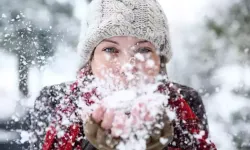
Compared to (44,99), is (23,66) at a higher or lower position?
higher

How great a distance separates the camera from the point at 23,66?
346cm

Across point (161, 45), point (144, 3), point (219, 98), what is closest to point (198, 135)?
point (161, 45)

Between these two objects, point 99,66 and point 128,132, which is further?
point 99,66

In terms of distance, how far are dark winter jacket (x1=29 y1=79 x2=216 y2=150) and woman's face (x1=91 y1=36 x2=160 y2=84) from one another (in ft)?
0.35

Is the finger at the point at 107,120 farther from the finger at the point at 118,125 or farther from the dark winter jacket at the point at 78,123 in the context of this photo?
the dark winter jacket at the point at 78,123

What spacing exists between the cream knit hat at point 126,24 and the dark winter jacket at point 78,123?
150 millimetres

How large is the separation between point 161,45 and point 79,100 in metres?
0.37

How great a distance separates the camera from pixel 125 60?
1.52 m

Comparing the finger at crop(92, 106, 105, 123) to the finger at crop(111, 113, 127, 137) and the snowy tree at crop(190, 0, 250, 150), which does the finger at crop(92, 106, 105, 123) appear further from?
the snowy tree at crop(190, 0, 250, 150)

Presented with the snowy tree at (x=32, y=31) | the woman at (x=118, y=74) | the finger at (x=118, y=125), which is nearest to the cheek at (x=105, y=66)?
the woman at (x=118, y=74)

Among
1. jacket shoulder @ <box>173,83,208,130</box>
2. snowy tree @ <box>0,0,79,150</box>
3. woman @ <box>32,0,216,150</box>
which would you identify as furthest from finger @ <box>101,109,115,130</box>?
snowy tree @ <box>0,0,79,150</box>

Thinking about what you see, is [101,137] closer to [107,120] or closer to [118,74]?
[107,120]

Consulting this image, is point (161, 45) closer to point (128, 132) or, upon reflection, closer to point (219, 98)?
point (128, 132)

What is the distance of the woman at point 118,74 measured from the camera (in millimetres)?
1532
